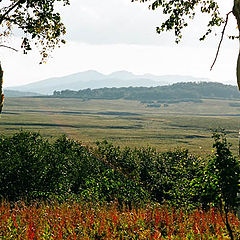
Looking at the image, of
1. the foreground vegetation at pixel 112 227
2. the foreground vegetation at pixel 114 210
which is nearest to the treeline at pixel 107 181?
the foreground vegetation at pixel 114 210

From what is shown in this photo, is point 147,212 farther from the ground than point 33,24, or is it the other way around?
point 33,24

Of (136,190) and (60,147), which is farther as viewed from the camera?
(60,147)

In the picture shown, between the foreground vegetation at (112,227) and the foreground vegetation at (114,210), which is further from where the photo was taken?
the foreground vegetation at (112,227)

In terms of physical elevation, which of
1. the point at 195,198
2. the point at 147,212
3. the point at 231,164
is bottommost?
the point at 195,198

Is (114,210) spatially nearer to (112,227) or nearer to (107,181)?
(112,227)

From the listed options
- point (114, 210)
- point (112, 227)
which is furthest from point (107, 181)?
point (112, 227)

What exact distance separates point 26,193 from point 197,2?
33.0 feet

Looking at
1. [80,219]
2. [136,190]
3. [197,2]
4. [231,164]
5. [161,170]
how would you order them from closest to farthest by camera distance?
[231,164] → [80,219] → [197,2] → [136,190] → [161,170]

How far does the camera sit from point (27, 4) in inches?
478

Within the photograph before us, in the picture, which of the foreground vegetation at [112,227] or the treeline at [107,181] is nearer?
the treeline at [107,181]

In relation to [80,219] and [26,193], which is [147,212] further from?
[26,193]

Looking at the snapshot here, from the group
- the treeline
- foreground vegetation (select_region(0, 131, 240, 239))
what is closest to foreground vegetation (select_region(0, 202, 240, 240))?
foreground vegetation (select_region(0, 131, 240, 239))

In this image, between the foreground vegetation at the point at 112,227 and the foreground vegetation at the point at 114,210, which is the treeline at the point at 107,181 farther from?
the foreground vegetation at the point at 112,227

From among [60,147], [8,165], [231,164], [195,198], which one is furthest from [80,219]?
[60,147]
